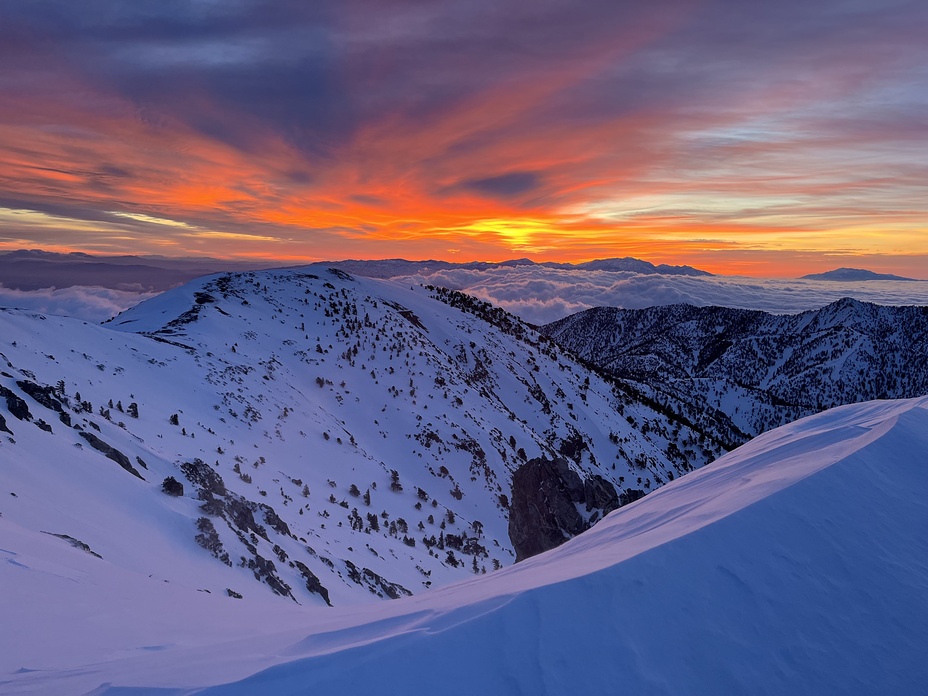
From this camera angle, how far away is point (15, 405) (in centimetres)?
1362

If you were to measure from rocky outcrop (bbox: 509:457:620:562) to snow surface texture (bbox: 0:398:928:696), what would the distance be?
71.7ft

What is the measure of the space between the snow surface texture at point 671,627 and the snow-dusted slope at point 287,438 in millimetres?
5442

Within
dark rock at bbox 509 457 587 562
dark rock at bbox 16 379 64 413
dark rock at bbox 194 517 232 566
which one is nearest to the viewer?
dark rock at bbox 194 517 232 566

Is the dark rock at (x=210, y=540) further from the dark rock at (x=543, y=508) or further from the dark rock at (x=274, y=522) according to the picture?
the dark rock at (x=543, y=508)

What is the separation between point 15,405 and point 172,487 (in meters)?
4.51

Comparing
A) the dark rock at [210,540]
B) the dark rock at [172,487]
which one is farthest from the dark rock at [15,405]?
the dark rock at [210,540]

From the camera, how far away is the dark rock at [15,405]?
13477mm

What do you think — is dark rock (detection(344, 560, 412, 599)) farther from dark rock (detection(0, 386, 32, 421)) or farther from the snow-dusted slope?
dark rock (detection(0, 386, 32, 421))

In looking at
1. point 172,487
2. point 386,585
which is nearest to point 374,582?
point 386,585

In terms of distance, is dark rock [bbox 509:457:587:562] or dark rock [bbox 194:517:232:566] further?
dark rock [bbox 509:457:587:562]

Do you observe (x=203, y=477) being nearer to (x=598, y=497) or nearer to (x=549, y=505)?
(x=549, y=505)

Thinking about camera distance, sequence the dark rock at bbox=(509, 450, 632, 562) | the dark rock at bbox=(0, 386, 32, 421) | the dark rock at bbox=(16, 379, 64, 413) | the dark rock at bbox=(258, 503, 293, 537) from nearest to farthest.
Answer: the dark rock at bbox=(0, 386, 32, 421) < the dark rock at bbox=(16, 379, 64, 413) < the dark rock at bbox=(258, 503, 293, 537) < the dark rock at bbox=(509, 450, 632, 562)

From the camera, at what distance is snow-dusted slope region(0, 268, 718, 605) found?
488 inches

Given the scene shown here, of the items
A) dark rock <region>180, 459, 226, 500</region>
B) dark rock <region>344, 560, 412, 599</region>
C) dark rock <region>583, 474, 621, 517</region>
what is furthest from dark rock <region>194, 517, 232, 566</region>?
dark rock <region>583, 474, 621, 517</region>
